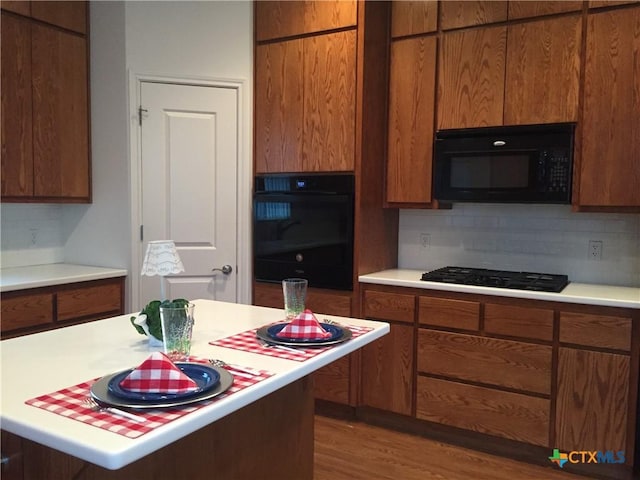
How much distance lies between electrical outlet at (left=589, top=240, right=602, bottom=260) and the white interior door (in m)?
2.13

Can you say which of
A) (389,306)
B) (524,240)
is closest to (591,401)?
(524,240)

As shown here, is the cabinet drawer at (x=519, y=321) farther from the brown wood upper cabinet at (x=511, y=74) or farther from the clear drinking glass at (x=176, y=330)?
→ the clear drinking glass at (x=176, y=330)

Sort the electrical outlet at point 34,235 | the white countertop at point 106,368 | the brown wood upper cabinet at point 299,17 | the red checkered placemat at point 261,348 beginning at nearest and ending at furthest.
Answer: the white countertop at point 106,368 < the red checkered placemat at point 261,348 < the brown wood upper cabinet at point 299,17 < the electrical outlet at point 34,235

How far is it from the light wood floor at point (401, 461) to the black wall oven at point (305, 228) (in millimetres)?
866

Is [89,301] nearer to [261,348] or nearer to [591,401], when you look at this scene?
[261,348]

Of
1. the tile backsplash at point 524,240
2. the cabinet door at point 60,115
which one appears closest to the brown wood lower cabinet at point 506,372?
the tile backsplash at point 524,240

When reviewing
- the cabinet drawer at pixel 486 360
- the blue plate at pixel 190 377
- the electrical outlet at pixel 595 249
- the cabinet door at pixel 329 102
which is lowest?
the cabinet drawer at pixel 486 360

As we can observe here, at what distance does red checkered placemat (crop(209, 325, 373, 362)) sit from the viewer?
1.57 meters

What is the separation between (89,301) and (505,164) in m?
2.47

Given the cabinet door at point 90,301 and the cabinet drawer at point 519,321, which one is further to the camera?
the cabinet door at point 90,301

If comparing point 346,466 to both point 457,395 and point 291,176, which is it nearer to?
point 457,395

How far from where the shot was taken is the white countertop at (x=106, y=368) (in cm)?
101

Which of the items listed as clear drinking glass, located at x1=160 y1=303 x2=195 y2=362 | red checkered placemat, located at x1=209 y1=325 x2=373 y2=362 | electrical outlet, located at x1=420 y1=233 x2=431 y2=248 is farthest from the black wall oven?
clear drinking glass, located at x1=160 y1=303 x2=195 y2=362

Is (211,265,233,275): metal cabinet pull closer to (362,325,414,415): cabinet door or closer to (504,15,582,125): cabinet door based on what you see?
(362,325,414,415): cabinet door
